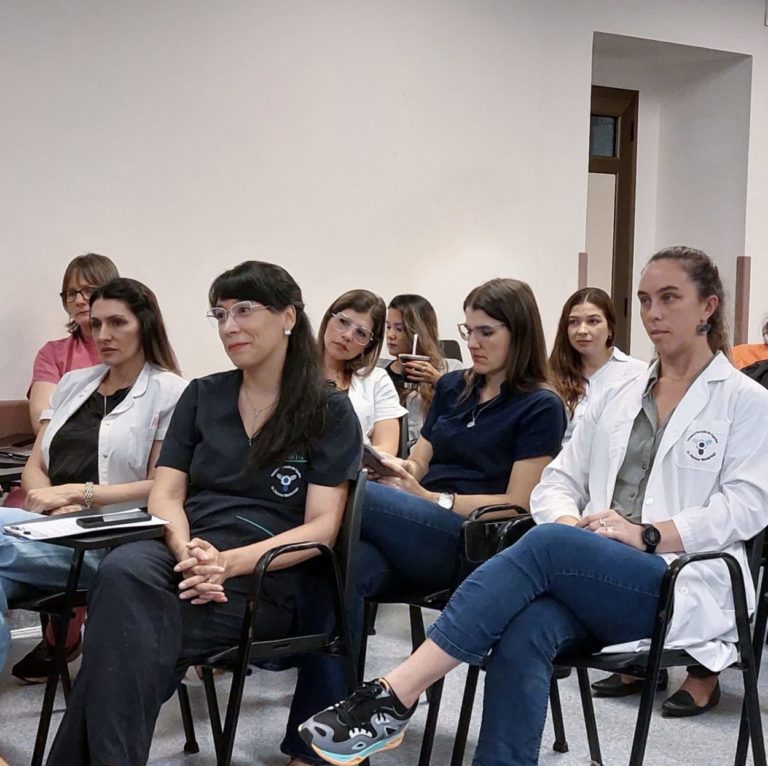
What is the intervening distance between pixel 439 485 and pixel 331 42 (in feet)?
9.15

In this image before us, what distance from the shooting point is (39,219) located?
404 centimetres

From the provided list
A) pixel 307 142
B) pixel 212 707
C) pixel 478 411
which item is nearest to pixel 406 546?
pixel 478 411

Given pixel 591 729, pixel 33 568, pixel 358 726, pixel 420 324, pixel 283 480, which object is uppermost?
pixel 420 324

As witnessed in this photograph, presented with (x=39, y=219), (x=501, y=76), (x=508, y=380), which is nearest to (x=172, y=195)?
(x=39, y=219)

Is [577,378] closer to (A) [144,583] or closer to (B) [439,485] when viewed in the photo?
(B) [439,485]

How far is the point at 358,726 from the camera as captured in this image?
177cm

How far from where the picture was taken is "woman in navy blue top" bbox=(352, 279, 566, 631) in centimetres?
236

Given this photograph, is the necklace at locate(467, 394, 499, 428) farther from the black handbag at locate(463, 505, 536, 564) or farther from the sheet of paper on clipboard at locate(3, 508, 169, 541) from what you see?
the sheet of paper on clipboard at locate(3, 508, 169, 541)

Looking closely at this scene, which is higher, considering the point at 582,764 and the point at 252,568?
the point at 252,568

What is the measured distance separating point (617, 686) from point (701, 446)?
100cm

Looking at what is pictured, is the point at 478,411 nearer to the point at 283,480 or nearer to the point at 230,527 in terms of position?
the point at 283,480

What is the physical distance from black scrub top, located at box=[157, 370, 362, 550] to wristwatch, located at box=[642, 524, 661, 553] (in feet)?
2.01

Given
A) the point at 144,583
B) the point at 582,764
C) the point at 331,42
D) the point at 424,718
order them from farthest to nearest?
the point at 331,42 → the point at 424,718 → the point at 582,764 → the point at 144,583

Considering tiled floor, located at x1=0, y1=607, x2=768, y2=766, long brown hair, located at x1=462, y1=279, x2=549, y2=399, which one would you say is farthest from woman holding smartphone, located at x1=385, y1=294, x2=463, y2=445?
tiled floor, located at x1=0, y1=607, x2=768, y2=766
